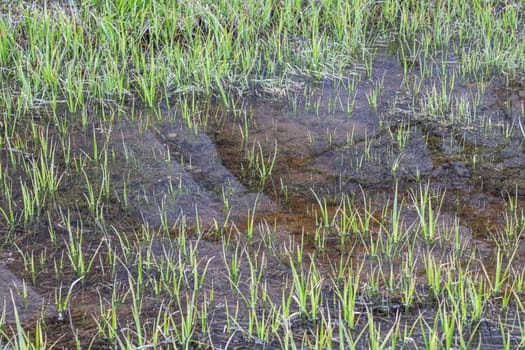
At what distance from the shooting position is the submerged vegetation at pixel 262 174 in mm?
2395

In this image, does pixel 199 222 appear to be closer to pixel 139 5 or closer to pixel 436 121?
pixel 436 121

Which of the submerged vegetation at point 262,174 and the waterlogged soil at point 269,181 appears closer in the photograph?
the submerged vegetation at point 262,174

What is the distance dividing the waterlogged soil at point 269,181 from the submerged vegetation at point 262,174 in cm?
1

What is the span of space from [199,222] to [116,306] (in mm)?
615

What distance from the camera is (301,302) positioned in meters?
2.36

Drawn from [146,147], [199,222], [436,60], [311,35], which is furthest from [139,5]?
[199,222]

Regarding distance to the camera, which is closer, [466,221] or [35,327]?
[35,327]

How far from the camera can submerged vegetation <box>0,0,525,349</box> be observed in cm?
239

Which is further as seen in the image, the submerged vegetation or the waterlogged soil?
the waterlogged soil

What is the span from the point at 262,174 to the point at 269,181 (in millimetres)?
56

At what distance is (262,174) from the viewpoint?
3.37 metres

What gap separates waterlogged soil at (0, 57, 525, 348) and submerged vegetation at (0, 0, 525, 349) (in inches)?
0.4

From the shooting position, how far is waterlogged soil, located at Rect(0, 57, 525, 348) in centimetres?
257

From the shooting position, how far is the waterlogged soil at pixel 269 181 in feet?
8.45
